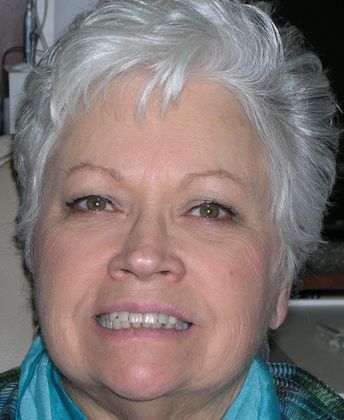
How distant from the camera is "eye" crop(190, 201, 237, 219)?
3.96 ft

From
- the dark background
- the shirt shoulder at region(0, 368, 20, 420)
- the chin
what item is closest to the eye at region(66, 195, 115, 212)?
the chin

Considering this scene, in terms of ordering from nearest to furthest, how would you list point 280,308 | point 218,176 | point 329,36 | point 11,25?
point 218,176, point 280,308, point 329,36, point 11,25

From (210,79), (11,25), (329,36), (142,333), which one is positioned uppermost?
(210,79)

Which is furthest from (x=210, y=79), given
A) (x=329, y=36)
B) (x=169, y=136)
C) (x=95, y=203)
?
(x=329, y=36)

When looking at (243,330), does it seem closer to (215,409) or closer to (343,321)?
(215,409)

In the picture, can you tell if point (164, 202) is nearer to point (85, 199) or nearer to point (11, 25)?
point (85, 199)

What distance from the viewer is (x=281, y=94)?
1.31 metres

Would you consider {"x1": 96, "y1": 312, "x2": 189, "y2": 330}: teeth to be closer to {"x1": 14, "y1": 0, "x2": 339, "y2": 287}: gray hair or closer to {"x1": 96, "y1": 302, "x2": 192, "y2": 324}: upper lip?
{"x1": 96, "y1": 302, "x2": 192, "y2": 324}: upper lip

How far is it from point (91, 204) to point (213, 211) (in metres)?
0.19

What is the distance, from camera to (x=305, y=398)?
4.63ft

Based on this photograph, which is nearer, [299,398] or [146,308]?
[146,308]

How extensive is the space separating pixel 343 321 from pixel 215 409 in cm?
75

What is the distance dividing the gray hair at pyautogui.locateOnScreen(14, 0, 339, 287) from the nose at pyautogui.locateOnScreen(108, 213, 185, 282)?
0.18 metres

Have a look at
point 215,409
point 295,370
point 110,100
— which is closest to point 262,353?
point 295,370
